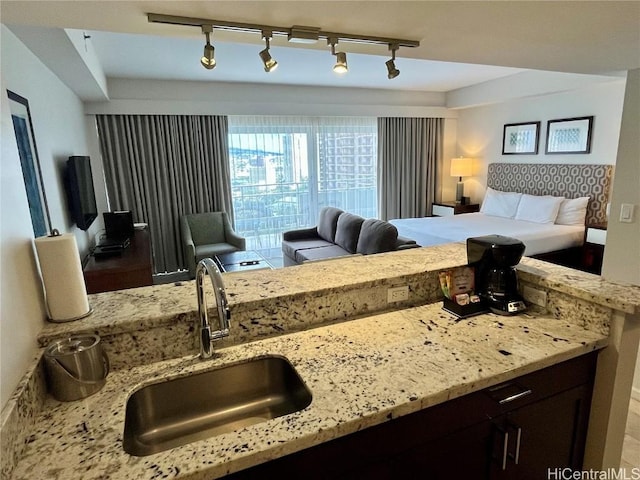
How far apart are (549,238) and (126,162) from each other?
497 centimetres

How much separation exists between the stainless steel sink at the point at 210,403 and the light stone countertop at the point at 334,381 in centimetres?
4

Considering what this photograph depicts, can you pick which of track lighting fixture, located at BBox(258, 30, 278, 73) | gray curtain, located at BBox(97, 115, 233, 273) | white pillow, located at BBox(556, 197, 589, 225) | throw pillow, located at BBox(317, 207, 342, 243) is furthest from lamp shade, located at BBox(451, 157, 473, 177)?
track lighting fixture, located at BBox(258, 30, 278, 73)

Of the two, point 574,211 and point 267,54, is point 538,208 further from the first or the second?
point 267,54

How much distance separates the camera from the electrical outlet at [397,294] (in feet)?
5.05

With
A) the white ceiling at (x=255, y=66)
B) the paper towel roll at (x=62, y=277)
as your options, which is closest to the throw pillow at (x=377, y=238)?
the white ceiling at (x=255, y=66)

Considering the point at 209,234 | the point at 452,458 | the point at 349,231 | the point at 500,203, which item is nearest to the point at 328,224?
the point at 349,231

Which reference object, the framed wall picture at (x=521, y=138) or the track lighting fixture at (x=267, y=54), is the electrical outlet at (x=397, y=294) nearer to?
the track lighting fixture at (x=267, y=54)

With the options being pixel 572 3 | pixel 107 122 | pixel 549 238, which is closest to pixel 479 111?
pixel 549 238

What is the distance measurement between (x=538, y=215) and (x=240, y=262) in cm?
362

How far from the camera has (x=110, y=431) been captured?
90cm

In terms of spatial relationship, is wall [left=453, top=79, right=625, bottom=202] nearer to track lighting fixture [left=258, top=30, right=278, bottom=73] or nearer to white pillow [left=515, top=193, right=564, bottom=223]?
white pillow [left=515, top=193, right=564, bottom=223]

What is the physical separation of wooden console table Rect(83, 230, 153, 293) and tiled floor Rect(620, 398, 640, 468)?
120 inches

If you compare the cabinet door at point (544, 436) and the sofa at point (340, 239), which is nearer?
the cabinet door at point (544, 436)

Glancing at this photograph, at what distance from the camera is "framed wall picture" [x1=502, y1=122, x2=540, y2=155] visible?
16.1ft
